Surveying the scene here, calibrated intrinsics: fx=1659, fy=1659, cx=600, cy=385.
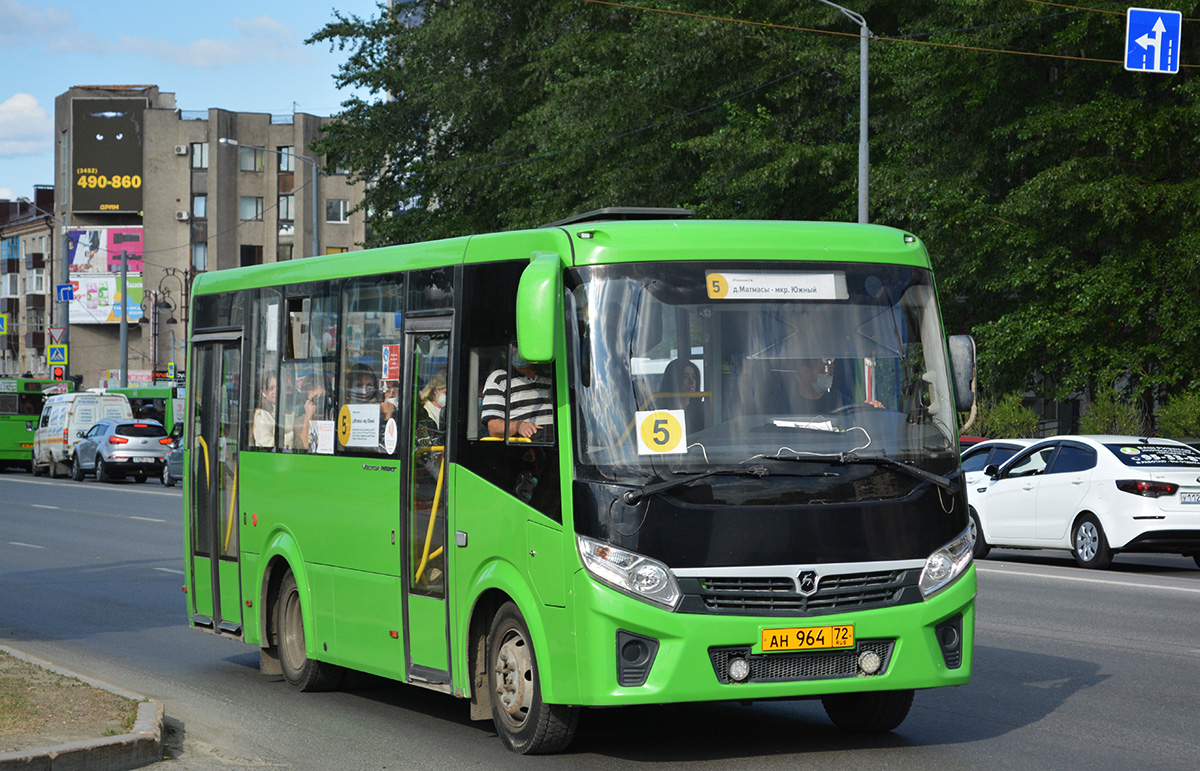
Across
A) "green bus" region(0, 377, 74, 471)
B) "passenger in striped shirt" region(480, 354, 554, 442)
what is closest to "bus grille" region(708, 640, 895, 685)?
"passenger in striped shirt" region(480, 354, 554, 442)

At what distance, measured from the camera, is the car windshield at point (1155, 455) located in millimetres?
18688

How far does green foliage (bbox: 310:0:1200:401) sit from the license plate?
2132 cm

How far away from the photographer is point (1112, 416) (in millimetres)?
28438

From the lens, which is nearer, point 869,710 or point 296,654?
point 869,710

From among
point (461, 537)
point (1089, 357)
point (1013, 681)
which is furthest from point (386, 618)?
point (1089, 357)

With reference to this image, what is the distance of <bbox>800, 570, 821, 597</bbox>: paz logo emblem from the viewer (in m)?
7.43

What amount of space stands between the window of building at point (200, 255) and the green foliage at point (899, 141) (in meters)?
53.4

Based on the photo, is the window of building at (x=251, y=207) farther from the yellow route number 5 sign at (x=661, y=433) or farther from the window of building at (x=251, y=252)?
the yellow route number 5 sign at (x=661, y=433)

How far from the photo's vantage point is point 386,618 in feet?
29.7

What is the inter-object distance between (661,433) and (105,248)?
95160 mm

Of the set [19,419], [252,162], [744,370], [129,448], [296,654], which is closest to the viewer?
[744,370]

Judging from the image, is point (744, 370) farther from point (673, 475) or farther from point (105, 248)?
point (105, 248)

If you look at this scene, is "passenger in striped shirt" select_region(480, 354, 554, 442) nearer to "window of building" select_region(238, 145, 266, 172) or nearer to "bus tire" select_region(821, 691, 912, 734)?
"bus tire" select_region(821, 691, 912, 734)

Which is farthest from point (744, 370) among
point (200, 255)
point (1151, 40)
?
point (200, 255)
